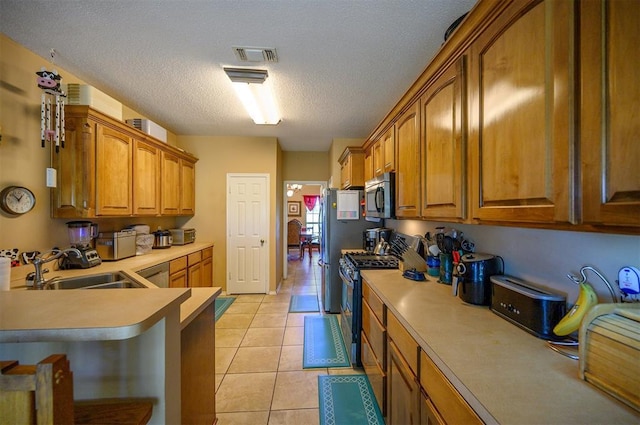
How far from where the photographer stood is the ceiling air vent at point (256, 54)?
2.00m

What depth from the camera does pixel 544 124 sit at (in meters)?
0.88

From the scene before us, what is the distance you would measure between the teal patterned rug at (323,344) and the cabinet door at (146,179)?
244cm

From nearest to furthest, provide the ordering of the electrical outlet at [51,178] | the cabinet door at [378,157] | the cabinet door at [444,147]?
the cabinet door at [444,147], the electrical outlet at [51,178], the cabinet door at [378,157]

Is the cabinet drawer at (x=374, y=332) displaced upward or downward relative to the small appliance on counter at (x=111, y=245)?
downward

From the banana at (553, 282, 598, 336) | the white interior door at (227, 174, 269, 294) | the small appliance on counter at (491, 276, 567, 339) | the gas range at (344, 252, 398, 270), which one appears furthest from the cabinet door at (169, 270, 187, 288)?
the banana at (553, 282, 598, 336)

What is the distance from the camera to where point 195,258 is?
355cm

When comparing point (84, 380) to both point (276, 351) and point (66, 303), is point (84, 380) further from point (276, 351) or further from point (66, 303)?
point (276, 351)

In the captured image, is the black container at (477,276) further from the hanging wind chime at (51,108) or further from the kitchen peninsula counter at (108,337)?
the hanging wind chime at (51,108)

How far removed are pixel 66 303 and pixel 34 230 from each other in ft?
5.92

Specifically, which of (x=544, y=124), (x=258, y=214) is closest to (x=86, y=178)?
(x=258, y=214)

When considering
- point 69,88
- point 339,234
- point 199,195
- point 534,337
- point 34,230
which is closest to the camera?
point 534,337

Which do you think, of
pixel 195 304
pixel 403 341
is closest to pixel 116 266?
pixel 195 304

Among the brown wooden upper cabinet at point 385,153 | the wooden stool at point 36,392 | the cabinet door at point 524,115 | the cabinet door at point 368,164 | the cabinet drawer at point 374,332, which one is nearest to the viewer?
the wooden stool at point 36,392

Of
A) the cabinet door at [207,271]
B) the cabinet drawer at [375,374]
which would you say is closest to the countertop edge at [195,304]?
the cabinet drawer at [375,374]
